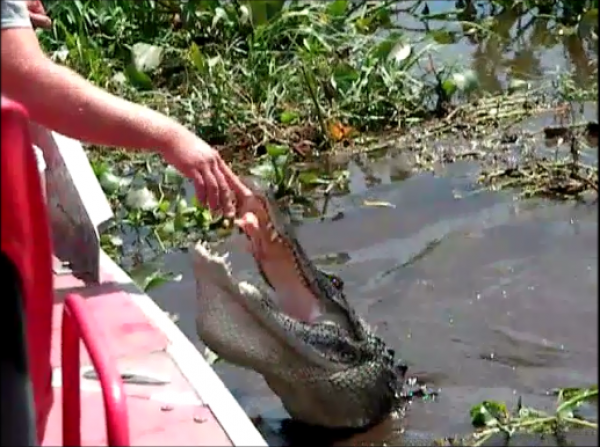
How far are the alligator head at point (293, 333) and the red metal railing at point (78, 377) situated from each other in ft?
4.42

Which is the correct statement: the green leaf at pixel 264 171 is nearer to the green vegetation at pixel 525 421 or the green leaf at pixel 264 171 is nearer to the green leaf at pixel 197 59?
the green leaf at pixel 197 59

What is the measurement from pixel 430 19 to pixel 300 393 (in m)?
4.42

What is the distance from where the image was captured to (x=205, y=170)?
122 inches

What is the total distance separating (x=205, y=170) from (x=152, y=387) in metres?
0.53

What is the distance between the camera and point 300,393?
12.5 ft


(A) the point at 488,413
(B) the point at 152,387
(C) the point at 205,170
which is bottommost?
(A) the point at 488,413

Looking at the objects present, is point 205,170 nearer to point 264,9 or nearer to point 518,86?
point 518,86

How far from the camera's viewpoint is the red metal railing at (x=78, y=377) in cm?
198

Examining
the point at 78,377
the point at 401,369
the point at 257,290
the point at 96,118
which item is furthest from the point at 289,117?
the point at 78,377

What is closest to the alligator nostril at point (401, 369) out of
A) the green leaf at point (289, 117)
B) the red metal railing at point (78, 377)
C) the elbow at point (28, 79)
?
Result: the elbow at point (28, 79)

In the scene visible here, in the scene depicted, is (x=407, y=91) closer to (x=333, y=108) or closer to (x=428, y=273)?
(x=333, y=108)

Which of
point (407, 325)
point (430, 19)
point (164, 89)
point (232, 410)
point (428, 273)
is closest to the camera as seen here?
point (232, 410)

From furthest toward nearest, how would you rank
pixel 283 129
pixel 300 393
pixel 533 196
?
pixel 283 129, pixel 533 196, pixel 300 393

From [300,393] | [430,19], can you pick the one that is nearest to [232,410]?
[300,393]
